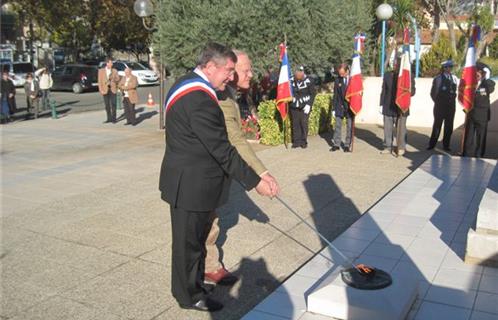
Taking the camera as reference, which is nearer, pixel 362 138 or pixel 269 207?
pixel 269 207

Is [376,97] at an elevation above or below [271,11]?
below

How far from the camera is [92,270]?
4.77 metres

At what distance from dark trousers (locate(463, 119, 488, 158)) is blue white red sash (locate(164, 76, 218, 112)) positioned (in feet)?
25.4

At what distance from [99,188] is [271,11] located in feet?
18.8

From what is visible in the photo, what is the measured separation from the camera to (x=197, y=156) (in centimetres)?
367

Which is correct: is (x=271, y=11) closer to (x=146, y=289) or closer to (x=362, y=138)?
(x=362, y=138)

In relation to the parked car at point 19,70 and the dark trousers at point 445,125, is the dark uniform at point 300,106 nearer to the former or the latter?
the dark trousers at point 445,125

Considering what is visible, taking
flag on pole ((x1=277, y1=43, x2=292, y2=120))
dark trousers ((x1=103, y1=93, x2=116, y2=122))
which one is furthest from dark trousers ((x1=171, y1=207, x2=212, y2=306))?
dark trousers ((x1=103, y1=93, x2=116, y2=122))

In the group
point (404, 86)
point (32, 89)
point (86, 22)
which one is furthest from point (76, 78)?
point (404, 86)

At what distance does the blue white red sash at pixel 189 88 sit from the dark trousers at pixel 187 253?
2.60 feet

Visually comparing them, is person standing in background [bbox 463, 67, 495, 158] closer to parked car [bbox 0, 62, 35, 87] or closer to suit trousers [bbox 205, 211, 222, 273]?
suit trousers [bbox 205, 211, 222, 273]

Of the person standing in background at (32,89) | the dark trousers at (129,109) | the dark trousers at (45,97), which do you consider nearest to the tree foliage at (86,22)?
the dark trousers at (45,97)

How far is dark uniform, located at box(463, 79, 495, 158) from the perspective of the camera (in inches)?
390

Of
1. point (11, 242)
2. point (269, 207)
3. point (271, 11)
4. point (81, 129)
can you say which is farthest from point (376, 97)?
point (11, 242)
